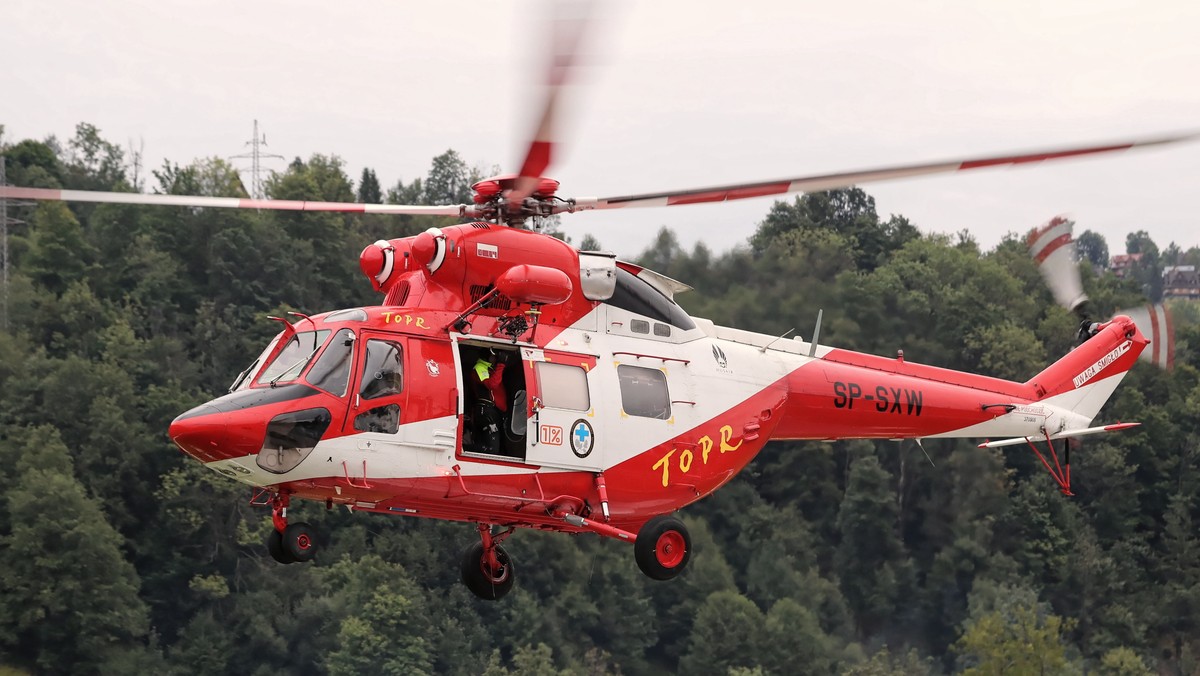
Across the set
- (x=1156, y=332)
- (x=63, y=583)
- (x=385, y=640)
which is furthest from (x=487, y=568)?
(x=63, y=583)

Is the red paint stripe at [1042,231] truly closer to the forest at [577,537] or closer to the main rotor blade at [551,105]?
the main rotor blade at [551,105]

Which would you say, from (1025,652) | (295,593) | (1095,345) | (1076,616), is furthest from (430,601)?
(1095,345)

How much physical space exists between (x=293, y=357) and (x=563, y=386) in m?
2.60

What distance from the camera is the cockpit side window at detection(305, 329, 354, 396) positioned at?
49.4ft

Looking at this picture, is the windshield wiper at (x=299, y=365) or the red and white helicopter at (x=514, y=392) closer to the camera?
the red and white helicopter at (x=514, y=392)

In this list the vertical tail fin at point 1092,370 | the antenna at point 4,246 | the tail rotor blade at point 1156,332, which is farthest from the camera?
the antenna at point 4,246

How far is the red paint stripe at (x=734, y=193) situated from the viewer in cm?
1477

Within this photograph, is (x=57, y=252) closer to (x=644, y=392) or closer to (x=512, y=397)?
(x=644, y=392)

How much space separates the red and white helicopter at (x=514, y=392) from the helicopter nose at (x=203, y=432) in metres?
0.02

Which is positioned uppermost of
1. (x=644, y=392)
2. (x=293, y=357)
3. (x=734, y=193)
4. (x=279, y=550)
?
(x=734, y=193)

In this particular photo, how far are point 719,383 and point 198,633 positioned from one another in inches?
1526

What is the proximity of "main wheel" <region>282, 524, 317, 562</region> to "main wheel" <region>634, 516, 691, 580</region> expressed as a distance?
3.17 meters

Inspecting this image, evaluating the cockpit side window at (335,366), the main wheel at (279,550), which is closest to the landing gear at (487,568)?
the main wheel at (279,550)

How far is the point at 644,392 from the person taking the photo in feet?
55.3
